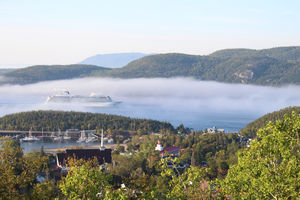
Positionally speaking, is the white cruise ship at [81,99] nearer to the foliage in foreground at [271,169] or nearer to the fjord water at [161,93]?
the fjord water at [161,93]

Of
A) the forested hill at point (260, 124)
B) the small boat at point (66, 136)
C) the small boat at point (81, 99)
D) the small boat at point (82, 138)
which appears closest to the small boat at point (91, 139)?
the small boat at point (82, 138)

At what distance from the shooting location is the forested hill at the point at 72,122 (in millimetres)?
66875

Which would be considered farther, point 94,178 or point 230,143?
point 230,143

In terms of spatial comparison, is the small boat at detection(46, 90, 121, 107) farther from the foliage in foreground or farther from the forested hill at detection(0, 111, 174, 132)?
the foliage in foreground

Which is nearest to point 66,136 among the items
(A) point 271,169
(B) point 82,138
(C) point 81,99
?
(B) point 82,138

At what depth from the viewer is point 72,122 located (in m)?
70.2

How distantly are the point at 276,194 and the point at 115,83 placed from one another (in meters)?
189

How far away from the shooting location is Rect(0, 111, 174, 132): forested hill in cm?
6688

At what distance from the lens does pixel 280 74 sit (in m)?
186

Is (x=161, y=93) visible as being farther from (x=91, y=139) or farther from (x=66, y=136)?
(x=91, y=139)

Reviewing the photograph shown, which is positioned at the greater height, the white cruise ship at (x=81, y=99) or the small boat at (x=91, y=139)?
the white cruise ship at (x=81, y=99)

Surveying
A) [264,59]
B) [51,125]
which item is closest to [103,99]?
[51,125]

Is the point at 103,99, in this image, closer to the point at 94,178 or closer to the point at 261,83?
the point at 261,83

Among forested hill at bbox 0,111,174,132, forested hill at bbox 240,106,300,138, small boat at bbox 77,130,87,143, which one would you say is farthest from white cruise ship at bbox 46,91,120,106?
forested hill at bbox 240,106,300,138
